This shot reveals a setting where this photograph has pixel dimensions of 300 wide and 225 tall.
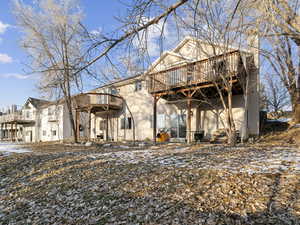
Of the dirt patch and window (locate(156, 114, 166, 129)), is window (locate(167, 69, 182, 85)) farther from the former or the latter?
the dirt patch

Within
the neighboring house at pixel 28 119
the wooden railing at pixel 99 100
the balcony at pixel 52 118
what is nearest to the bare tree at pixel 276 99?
the wooden railing at pixel 99 100

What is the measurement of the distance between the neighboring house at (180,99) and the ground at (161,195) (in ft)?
7.56

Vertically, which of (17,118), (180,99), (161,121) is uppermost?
(180,99)

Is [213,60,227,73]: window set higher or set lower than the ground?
higher

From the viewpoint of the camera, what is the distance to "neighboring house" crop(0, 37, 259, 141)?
8617mm

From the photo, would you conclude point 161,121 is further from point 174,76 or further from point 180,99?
point 174,76

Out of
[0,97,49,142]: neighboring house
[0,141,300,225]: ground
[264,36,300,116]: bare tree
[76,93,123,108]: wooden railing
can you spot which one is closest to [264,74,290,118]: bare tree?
[264,36,300,116]: bare tree

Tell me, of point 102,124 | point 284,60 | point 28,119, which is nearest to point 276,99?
point 284,60

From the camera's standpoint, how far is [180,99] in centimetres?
1245

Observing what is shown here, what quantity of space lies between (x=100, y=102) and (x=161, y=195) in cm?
1362

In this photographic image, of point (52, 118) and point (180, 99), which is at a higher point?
point (180, 99)

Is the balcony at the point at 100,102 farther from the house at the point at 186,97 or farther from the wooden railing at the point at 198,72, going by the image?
the wooden railing at the point at 198,72

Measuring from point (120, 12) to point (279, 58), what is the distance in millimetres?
9215

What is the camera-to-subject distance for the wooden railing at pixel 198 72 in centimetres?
831
